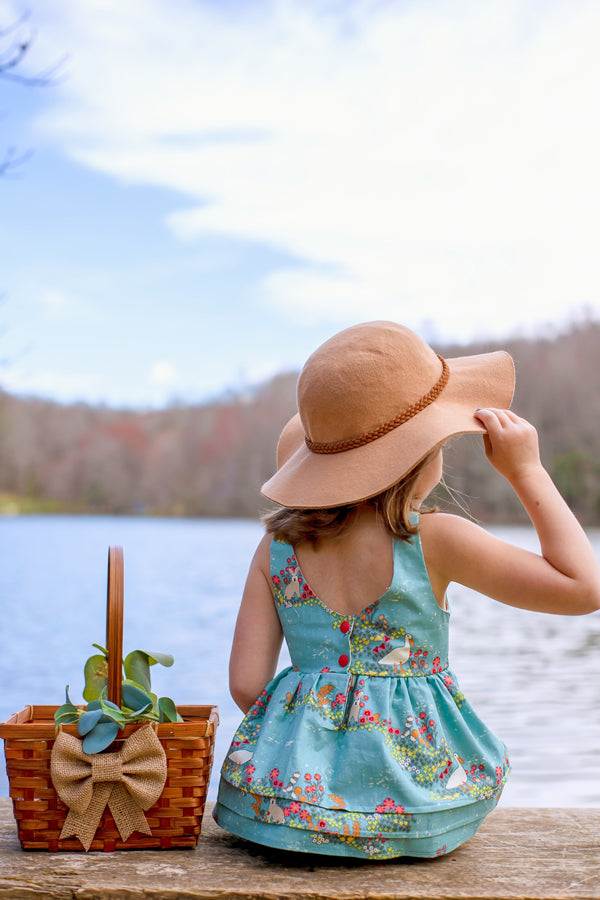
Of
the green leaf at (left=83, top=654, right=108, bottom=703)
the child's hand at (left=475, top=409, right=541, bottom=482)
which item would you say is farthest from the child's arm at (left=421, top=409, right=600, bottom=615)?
the green leaf at (left=83, top=654, right=108, bottom=703)

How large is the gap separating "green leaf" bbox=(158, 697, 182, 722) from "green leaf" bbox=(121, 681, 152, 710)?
0.03m

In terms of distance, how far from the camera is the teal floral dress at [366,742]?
110cm

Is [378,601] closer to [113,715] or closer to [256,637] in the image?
[256,637]

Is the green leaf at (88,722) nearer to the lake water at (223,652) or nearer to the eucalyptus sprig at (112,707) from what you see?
the eucalyptus sprig at (112,707)

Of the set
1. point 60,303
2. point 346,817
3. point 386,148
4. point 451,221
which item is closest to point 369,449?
point 346,817

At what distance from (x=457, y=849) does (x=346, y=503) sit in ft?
1.61

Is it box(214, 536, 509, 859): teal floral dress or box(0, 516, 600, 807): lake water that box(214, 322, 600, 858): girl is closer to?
box(214, 536, 509, 859): teal floral dress

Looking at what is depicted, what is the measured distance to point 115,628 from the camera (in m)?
1.12

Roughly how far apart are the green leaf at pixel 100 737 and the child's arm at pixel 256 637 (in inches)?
7.8

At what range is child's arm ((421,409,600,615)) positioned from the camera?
112 centimetres

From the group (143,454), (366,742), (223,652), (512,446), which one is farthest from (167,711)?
(143,454)

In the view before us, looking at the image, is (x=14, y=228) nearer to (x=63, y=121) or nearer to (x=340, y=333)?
(x=63, y=121)

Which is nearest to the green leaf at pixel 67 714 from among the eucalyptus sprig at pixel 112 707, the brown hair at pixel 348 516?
the eucalyptus sprig at pixel 112 707

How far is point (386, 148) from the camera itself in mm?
29609
